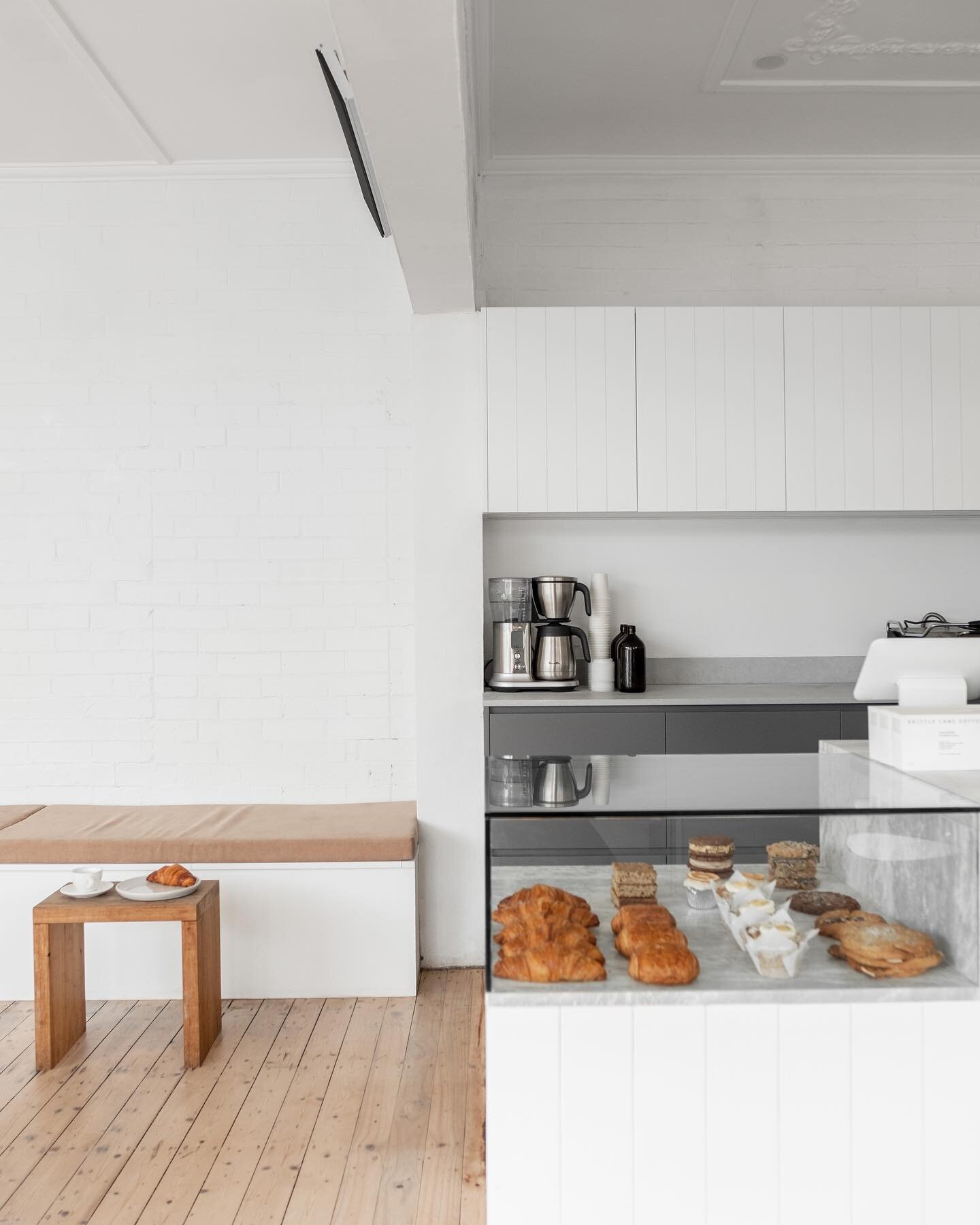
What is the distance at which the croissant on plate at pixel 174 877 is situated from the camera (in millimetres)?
2918

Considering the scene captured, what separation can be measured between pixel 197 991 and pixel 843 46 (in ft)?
11.5

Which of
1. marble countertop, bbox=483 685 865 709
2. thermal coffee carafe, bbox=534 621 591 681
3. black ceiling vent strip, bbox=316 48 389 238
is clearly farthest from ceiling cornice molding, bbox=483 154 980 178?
marble countertop, bbox=483 685 865 709

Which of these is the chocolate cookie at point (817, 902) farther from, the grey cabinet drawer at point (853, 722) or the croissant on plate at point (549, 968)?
the grey cabinet drawer at point (853, 722)

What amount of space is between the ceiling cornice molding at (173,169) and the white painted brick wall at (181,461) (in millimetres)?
36

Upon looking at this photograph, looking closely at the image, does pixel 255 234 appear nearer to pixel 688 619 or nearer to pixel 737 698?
pixel 688 619

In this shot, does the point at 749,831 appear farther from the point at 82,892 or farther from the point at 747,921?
the point at 82,892

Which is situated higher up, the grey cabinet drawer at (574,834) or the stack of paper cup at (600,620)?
the stack of paper cup at (600,620)

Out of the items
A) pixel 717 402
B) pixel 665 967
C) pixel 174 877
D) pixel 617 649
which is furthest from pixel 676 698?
pixel 665 967

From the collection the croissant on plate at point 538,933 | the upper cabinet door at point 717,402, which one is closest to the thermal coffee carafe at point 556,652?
the upper cabinet door at point 717,402

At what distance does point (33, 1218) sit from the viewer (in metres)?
2.07

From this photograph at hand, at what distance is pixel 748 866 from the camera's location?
5.23 feet

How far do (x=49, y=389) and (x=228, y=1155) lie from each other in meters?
2.85

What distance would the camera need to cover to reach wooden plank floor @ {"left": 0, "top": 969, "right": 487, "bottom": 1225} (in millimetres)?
2119

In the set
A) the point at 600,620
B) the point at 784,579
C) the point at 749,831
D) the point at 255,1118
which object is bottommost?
the point at 255,1118
